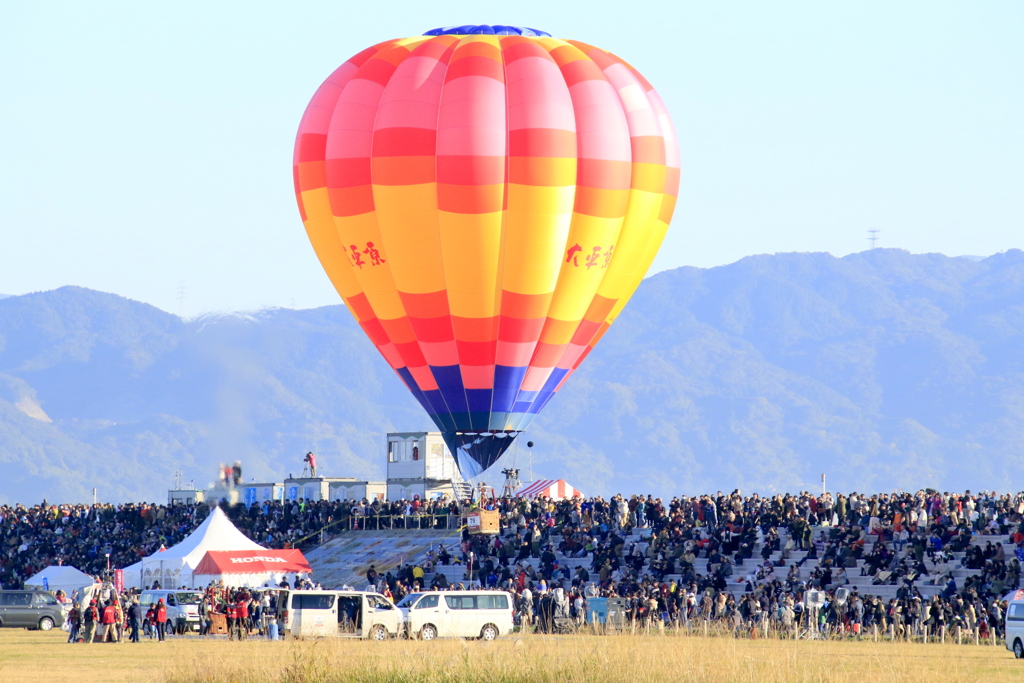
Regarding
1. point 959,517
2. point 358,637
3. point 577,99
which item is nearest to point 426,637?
point 358,637

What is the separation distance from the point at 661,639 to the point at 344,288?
2535cm

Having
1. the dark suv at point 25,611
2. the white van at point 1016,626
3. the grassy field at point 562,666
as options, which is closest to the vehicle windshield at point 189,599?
the dark suv at point 25,611

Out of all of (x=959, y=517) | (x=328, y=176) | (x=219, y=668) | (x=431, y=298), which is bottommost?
(x=219, y=668)

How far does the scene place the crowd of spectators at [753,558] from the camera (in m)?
38.8

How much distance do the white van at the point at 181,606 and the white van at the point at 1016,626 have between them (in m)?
21.7

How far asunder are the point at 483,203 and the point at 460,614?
13515 millimetres

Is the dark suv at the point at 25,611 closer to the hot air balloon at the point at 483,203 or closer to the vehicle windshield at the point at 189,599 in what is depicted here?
the vehicle windshield at the point at 189,599

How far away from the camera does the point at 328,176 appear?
49.3 metres

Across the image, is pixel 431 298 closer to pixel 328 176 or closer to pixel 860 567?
pixel 328 176

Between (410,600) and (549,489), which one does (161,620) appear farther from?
(549,489)

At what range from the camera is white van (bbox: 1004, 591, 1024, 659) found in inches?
1289

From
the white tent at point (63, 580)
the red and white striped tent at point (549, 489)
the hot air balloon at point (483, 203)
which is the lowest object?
the white tent at point (63, 580)

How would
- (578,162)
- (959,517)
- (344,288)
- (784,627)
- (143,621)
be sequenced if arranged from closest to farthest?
(784,627) → (959,517) → (143,621) → (578,162) → (344,288)

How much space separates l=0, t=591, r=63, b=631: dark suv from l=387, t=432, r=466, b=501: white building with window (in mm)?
26926
